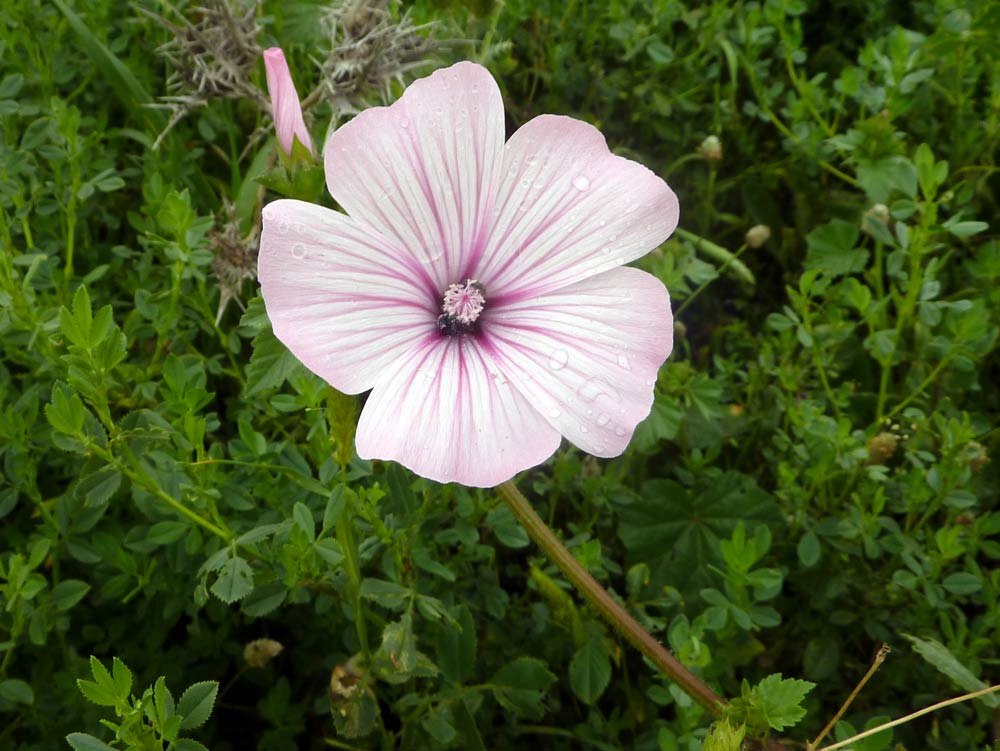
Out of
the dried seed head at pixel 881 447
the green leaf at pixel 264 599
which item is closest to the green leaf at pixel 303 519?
the green leaf at pixel 264 599

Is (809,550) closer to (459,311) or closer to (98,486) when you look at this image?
(459,311)

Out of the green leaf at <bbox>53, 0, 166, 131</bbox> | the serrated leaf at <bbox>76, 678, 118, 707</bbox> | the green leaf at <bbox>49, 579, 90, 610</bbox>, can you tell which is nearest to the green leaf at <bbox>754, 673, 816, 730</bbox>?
the serrated leaf at <bbox>76, 678, 118, 707</bbox>

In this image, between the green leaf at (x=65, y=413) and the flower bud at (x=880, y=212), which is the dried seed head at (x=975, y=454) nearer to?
the flower bud at (x=880, y=212)

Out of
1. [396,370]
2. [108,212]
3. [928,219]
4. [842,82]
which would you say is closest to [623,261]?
[396,370]

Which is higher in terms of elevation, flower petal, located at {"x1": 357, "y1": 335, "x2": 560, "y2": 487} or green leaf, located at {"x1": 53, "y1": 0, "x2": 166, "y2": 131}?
flower petal, located at {"x1": 357, "y1": 335, "x2": 560, "y2": 487}

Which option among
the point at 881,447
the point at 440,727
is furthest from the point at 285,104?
the point at 881,447

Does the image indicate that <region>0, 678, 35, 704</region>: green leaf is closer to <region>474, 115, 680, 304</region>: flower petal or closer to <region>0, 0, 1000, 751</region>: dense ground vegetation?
<region>0, 0, 1000, 751</region>: dense ground vegetation

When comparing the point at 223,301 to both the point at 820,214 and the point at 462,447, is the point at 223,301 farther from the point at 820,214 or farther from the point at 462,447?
the point at 820,214
